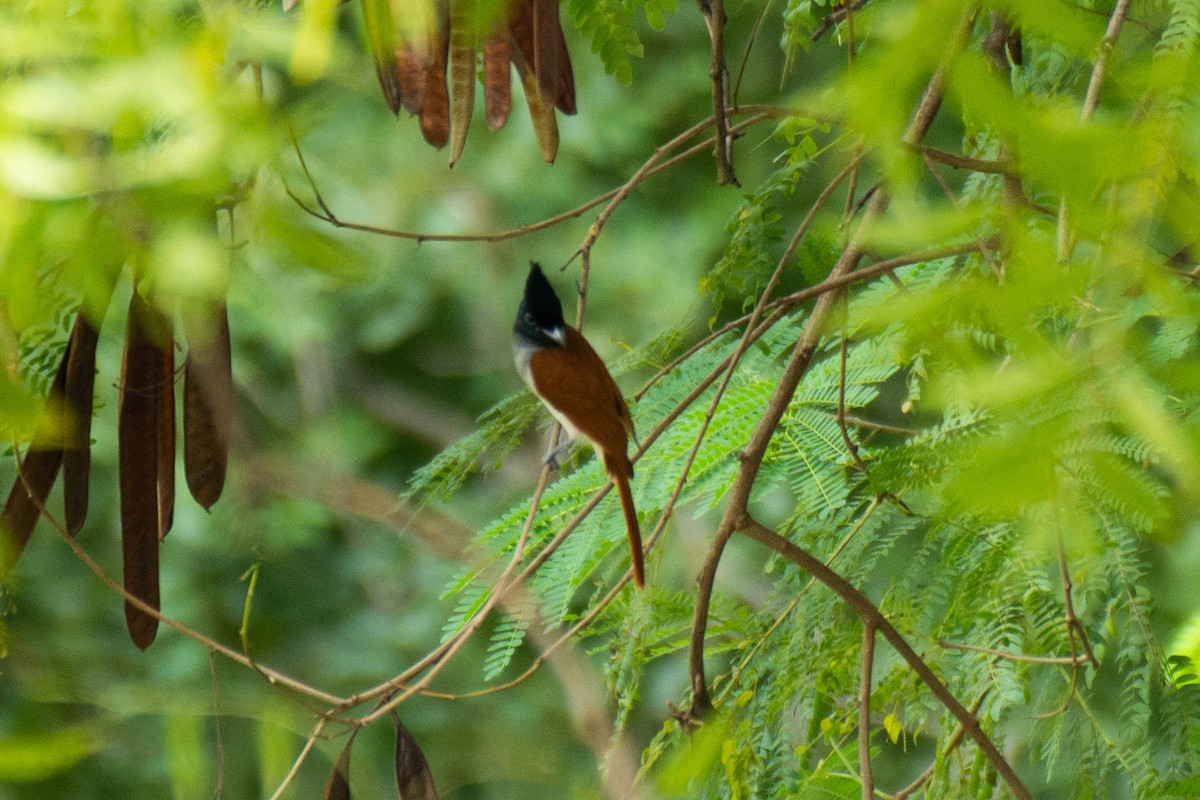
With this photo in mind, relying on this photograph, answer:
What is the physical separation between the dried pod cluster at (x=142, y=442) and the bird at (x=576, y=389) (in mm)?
335

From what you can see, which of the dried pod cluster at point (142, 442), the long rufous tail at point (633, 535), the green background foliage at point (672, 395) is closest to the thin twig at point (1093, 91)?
the green background foliage at point (672, 395)

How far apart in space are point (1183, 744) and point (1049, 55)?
0.78 m

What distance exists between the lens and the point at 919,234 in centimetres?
51

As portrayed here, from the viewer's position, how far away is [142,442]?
1216mm

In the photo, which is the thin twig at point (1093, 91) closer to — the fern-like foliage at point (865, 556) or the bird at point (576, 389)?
the fern-like foliage at point (865, 556)

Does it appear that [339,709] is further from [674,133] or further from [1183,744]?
[674,133]

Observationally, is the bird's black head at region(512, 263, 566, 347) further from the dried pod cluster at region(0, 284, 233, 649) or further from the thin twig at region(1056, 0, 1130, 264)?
the thin twig at region(1056, 0, 1130, 264)

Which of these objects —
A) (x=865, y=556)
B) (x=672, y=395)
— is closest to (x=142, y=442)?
(x=672, y=395)

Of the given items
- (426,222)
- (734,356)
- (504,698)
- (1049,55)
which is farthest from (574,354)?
(504,698)

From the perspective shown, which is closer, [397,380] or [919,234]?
[919,234]

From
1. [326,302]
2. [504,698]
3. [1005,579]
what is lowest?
[504,698]

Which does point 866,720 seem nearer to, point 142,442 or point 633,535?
point 633,535

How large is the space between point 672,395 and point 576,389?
11.0 inches

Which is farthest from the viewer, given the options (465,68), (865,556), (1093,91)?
(865,556)
